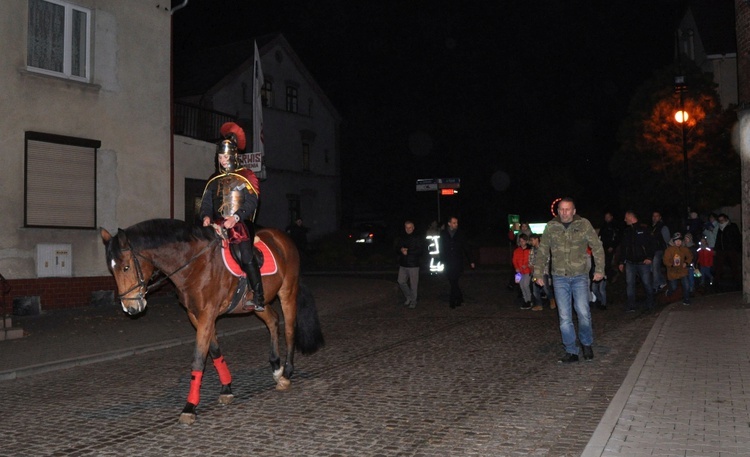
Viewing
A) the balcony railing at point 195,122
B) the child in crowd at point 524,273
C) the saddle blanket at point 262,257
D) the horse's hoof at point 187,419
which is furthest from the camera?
the balcony railing at point 195,122

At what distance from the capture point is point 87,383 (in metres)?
8.54

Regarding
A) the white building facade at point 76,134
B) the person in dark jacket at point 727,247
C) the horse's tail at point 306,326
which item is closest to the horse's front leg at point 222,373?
the horse's tail at point 306,326

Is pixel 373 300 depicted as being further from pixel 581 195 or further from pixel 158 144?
pixel 581 195

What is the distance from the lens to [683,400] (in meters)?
6.65

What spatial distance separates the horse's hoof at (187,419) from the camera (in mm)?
6340

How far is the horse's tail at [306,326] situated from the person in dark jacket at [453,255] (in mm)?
7473

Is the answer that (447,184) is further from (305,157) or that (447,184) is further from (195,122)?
(305,157)

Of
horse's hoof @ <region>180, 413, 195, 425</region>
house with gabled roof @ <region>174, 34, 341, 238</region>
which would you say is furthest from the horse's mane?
house with gabled roof @ <region>174, 34, 341, 238</region>

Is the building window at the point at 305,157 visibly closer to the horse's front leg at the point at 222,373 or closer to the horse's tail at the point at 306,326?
the horse's tail at the point at 306,326

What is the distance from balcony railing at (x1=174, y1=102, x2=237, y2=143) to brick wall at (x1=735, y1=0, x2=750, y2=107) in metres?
13.4

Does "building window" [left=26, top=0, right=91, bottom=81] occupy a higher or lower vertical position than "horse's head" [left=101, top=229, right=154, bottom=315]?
higher

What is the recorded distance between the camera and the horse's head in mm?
6508

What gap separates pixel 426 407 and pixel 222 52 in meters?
38.1

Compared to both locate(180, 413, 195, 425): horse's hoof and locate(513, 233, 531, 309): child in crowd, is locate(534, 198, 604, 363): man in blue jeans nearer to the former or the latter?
locate(180, 413, 195, 425): horse's hoof
